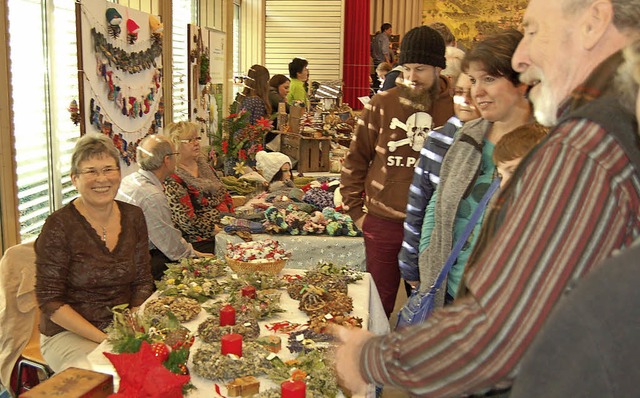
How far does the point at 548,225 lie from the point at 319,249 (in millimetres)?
3067

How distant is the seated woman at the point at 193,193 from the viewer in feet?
12.8

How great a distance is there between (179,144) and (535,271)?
11.3 ft

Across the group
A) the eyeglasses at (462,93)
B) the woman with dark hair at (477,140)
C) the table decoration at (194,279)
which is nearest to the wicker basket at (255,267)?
the table decoration at (194,279)

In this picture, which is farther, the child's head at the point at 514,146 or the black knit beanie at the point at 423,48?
the black knit beanie at the point at 423,48

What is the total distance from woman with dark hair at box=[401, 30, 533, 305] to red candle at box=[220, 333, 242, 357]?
0.80 m

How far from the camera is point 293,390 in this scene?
6.18 ft

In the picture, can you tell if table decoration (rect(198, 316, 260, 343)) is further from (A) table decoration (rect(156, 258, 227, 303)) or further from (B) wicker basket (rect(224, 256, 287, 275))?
(B) wicker basket (rect(224, 256, 287, 275))

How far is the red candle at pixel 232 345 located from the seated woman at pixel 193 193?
1.82 m

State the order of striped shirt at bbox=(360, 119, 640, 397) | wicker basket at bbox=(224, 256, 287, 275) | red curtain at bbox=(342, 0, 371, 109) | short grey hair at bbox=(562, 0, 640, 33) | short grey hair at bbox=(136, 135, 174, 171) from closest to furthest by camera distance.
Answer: striped shirt at bbox=(360, 119, 640, 397)
short grey hair at bbox=(562, 0, 640, 33)
wicker basket at bbox=(224, 256, 287, 275)
short grey hair at bbox=(136, 135, 174, 171)
red curtain at bbox=(342, 0, 371, 109)

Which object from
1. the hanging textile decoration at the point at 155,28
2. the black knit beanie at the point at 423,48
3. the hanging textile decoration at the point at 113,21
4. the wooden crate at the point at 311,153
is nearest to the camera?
the black knit beanie at the point at 423,48

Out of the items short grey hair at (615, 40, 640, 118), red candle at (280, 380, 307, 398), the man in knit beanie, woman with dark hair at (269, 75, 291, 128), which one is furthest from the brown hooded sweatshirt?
woman with dark hair at (269, 75, 291, 128)

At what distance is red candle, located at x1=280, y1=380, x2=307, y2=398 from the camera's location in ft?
6.19

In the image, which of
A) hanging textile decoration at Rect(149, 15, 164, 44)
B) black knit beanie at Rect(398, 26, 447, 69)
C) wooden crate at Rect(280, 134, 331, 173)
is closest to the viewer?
black knit beanie at Rect(398, 26, 447, 69)

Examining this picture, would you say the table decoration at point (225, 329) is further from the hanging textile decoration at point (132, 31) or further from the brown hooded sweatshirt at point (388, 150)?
the hanging textile decoration at point (132, 31)
